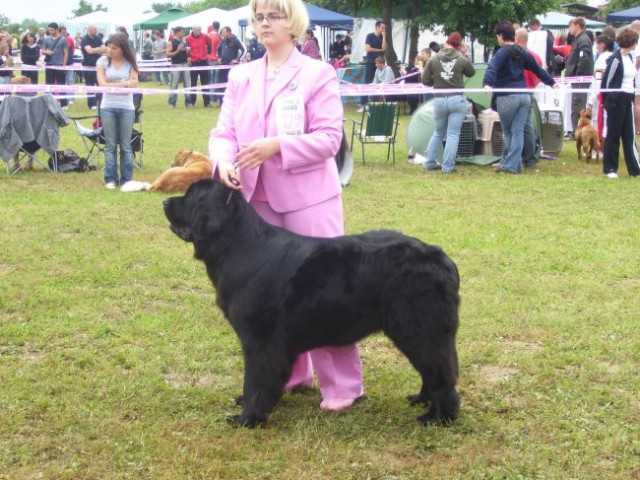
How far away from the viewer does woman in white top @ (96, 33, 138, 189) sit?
1016 cm

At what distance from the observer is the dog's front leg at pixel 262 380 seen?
370cm

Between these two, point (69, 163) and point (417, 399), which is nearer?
point (417, 399)

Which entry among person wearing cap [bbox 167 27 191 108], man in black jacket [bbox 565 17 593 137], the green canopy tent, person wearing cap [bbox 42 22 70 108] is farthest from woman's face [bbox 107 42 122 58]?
the green canopy tent

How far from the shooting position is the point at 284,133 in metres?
3.78

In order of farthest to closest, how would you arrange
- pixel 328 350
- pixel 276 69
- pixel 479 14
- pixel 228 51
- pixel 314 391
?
pixel 479 14, pixel 228 51, pixel 314 391, pixel 328 350, pixel 276 69

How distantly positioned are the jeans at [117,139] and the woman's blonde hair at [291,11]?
6775 mm

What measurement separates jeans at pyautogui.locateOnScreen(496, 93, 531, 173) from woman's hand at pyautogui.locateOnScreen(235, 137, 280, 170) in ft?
27.6

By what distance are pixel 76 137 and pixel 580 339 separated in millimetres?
12958

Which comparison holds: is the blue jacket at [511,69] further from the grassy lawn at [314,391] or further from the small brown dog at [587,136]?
the grassy lawn at [314,391]

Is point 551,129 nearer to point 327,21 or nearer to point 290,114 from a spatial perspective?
point 290,114

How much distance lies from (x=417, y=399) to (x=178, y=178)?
6.43 m

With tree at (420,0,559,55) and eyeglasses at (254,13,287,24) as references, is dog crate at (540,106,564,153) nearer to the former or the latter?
eyeglasses at (254,13,287,24)

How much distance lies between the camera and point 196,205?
3.64 m

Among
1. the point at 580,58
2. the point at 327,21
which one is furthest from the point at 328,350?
the point at 327,21
